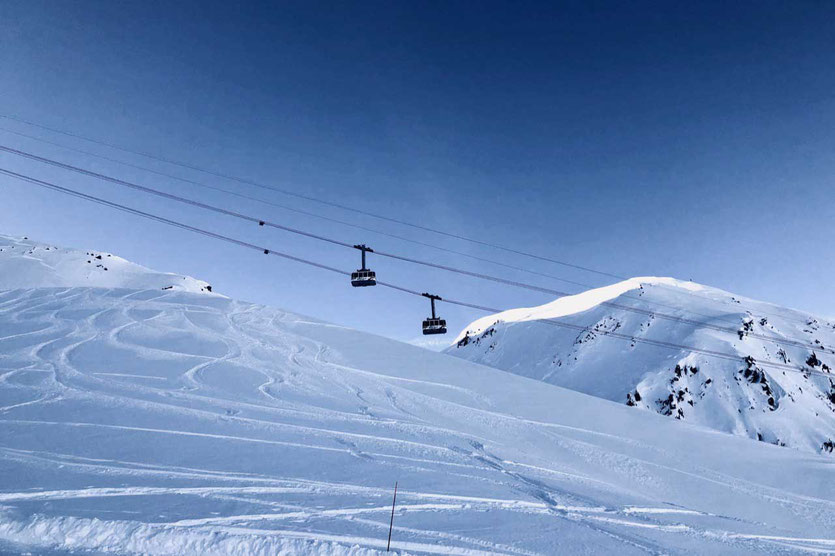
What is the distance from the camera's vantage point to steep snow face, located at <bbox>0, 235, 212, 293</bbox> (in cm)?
5581

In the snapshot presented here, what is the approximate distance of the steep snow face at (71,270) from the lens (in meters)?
55.8

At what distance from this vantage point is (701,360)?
111500mm

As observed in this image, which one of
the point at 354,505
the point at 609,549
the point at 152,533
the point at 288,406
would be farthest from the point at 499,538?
the point at 288,406

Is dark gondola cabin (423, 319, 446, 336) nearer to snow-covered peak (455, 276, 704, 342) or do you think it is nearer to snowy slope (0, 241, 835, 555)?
snowy slope (0, 241, 835, 555)

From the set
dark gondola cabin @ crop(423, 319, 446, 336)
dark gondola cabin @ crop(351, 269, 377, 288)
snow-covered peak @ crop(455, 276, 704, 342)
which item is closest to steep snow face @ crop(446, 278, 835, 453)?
snow-covered peak @ crop(455, 276, 704, 342)

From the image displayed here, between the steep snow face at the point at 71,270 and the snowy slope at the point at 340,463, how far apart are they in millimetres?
48205

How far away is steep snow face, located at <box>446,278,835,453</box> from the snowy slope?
6729 centimetres

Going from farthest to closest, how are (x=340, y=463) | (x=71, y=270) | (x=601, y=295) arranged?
(x=601, y=295)
(x=71, y=270)
(x=340, y=463)

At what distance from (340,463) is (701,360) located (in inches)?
5133

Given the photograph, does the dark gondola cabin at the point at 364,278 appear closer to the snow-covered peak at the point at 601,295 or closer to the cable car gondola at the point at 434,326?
the cable car gondola at the point at 434,326

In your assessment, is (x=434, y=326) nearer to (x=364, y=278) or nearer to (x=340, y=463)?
(x=364, y=278)

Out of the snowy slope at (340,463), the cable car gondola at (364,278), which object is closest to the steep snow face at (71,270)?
the cable car gondola at (364,278)

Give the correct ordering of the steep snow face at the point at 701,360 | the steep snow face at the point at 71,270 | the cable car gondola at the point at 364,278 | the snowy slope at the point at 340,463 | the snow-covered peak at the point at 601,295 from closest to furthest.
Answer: the snowy slope at the point at 340,463, the cable car gondola at the point at 364,278, the steep snow face at the point at 71,270, the steep snow face at the point at 701,360, the snow-covered peak at the point at 601,295

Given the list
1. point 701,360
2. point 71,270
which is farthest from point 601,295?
point 71,270
